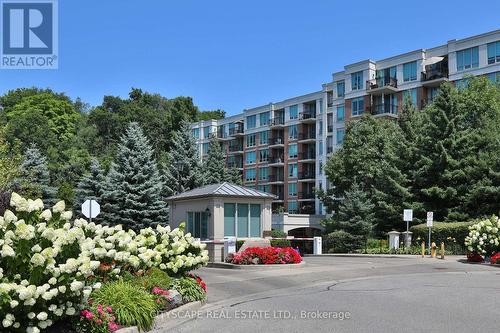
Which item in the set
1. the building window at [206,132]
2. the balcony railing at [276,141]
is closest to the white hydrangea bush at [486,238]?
the balcony railing at [276,141]

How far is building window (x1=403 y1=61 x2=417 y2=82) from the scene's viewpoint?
6172 cm

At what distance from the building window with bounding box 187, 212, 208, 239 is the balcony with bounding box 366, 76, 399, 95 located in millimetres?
37605

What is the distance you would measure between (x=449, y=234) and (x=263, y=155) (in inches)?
2101

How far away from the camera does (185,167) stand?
52938mm

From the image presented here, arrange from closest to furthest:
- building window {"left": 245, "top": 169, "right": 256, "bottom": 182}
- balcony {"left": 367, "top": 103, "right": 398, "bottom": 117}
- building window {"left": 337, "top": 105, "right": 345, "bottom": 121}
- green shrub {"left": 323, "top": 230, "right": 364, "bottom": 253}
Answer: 1. green shrub {"left": 323, "top": 230, "right": 364, "bottom": 253}
2. balcony {"left": 367, "top": 103, "right": 398, "bottom": 117}
3. building window {"left": 337, "top": 105, "right": 345, "bottom": 121}
4. building window {"left": 245, "top": 169, "right": 256, "bottom": 182}

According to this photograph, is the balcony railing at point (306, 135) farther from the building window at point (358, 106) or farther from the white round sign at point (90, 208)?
the white round sign at point (90, 208)

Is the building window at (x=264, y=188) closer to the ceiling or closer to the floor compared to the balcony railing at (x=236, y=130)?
closer to the floor

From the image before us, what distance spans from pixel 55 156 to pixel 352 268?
49.1 m

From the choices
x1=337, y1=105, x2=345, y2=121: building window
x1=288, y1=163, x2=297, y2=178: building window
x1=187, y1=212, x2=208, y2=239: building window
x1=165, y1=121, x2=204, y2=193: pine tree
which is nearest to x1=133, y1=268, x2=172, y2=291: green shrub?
x1=187, y1=212, x2=208, y2=239: building window

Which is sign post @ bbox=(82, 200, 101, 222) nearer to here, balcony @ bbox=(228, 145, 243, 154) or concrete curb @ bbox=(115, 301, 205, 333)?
concrete curb @ bbox=(115, 301, 205, 333)

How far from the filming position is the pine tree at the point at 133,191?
42.6 meters

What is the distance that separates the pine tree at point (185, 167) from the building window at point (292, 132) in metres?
29.3

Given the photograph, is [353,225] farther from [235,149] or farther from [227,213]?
[235,149]

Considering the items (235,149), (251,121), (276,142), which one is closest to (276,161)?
(276,142)
